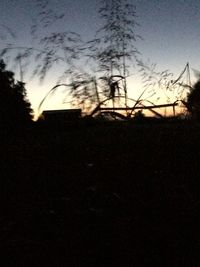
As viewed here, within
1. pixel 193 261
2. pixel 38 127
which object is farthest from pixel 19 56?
pixel 193 261

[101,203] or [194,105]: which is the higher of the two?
[194,105]

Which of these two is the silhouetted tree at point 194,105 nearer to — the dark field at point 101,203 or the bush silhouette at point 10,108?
the dark field at point 101,203

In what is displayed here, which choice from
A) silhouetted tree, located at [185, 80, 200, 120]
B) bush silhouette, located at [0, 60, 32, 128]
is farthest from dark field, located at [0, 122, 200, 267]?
silhouetted tree, located at [185, 80, 200, 120]

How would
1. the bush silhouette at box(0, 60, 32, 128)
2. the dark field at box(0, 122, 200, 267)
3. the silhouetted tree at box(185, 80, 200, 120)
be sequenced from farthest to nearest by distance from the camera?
1. the bush silhouette at box(0, 60, 32, 128)
2. the silhouetted tree at box(185, 80, 200, 120)
3. the dark field at box(0, 122, 200, 267)

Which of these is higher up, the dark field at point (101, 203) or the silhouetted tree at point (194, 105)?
the silhouetted tree at point (194, 105)

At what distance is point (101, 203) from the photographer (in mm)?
2396

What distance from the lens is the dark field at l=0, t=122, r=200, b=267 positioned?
1.85 metres

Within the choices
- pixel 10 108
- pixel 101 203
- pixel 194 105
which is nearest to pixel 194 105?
pixel 194 105

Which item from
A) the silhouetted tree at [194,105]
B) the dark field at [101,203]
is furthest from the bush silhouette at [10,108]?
the silhouetted tree at [194,105]

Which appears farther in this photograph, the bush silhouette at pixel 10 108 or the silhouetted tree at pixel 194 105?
the bush silhouette at pixel 10 108

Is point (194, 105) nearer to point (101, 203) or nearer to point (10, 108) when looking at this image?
point (101, 203)

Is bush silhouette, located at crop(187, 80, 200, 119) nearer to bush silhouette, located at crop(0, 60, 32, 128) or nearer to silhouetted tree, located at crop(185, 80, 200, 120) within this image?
silhouetted tree, located at crop(185, 80, 200, 120)

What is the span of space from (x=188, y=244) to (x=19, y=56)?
1.92 meters

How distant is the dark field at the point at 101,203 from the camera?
1.85 metres
